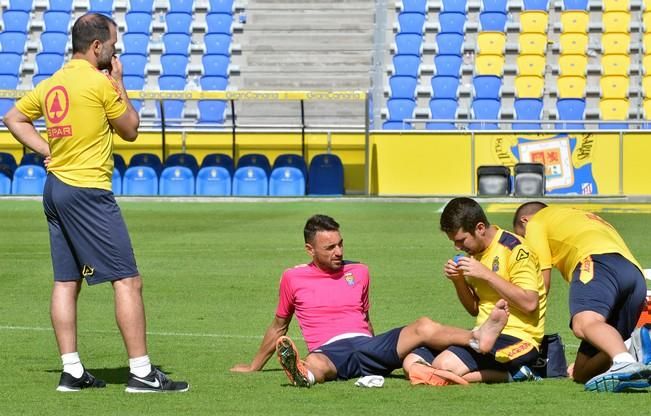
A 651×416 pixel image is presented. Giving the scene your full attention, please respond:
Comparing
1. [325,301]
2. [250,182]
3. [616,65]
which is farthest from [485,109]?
[325,301]

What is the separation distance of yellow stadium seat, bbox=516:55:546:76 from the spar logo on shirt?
25.5m

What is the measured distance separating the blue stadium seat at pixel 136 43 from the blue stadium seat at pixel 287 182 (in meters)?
7.18

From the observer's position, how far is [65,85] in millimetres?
7832

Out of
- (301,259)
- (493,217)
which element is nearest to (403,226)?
A: (493,217)

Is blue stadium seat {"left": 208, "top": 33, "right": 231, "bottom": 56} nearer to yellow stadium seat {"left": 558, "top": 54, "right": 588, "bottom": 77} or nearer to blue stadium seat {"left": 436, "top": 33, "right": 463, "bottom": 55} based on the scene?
blue stadium seat {"left": 436, "top": 33, "right": 463, "bottom": 55}

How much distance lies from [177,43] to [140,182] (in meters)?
6.47

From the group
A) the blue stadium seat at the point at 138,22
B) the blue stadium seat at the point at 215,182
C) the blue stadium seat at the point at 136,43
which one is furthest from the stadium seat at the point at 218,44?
the blue stadium seat at the point at 215,182

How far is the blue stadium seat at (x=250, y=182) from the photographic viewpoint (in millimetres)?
28719

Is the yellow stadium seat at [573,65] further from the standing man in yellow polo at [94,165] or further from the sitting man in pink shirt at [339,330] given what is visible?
the standing man in yellow polo at [94,165]

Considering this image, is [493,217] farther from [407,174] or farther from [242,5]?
[242,5]

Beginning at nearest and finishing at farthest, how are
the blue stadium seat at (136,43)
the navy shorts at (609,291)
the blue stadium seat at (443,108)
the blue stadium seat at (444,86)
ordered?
the navy shorts at (609,291) → the blue stadium seat at (443,108) → the blue stadium seat at (444,86) → the blue stadium seat at (136,43)

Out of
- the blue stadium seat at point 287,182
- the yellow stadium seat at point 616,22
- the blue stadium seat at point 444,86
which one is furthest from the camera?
the yellow stadium seat at point 616,22

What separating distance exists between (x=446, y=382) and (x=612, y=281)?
1.20 m

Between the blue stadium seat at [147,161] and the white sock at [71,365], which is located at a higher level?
the blue stadium seat at [147,161]
